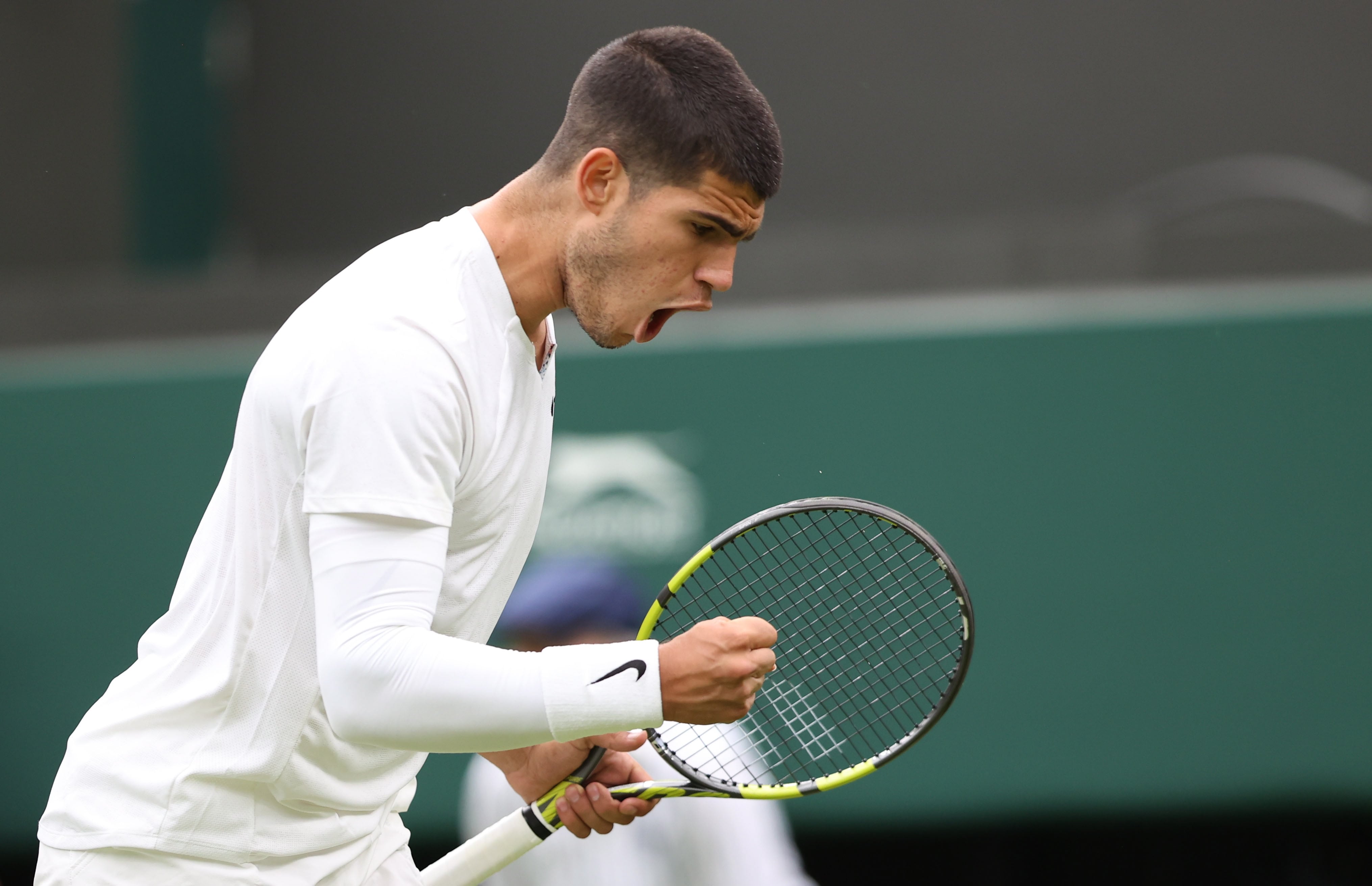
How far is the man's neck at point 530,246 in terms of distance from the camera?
1.86 meters

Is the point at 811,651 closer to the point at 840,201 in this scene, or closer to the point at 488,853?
the point at 488,853

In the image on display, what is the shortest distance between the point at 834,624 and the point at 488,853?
3.85 feet

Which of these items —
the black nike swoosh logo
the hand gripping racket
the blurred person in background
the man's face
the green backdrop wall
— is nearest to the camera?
the black nike swoosh logo

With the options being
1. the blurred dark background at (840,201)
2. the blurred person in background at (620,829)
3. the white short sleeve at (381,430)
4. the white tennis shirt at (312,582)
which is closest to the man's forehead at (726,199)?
the white tennis shirt at (312,582)

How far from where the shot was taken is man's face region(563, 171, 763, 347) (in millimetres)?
1816

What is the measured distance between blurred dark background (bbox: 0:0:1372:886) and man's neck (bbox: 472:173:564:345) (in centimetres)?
248

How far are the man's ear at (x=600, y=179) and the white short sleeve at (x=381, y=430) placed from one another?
296mm

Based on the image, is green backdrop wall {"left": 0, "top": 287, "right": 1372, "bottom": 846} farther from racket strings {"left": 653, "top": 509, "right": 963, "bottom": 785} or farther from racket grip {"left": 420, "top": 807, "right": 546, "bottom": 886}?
racket grip {"left": 420, "top": 807, "right": 546, "bottom": 886}

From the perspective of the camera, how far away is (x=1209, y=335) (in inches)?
169

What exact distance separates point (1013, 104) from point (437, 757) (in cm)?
372

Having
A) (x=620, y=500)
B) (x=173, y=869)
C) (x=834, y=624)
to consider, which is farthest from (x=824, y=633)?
(x=173, y=869)

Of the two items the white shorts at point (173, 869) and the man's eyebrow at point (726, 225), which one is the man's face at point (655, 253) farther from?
the white shorts at point (173, 869)

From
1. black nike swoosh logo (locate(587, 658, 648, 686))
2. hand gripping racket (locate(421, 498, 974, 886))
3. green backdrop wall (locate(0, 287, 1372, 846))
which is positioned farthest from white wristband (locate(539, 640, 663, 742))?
green backdrop wall (locate(0, 287, 1372, 846))

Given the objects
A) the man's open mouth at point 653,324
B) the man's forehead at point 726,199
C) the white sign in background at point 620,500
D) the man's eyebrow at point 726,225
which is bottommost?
the white sign in background at point 620,500
